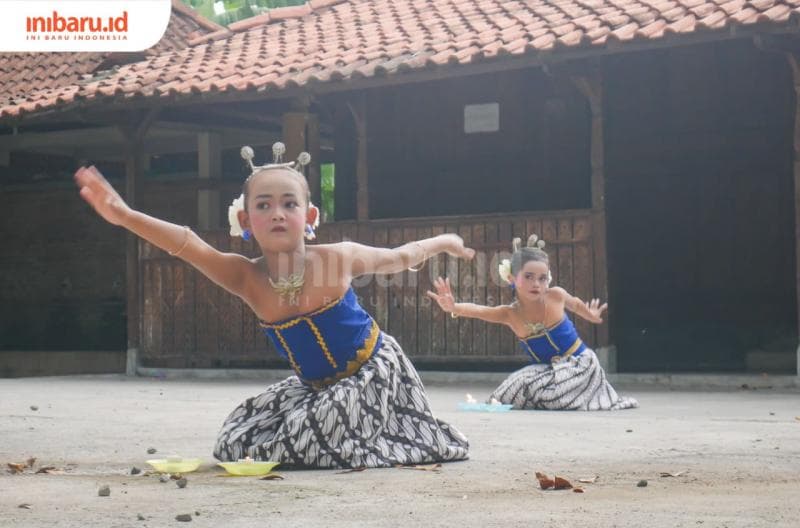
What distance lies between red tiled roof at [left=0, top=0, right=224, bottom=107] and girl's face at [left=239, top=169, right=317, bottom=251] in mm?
10075

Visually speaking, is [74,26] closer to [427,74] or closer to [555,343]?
[427,74]

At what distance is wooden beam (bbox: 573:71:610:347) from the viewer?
40.1 feet

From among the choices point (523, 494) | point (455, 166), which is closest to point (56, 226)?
point (455, 166)

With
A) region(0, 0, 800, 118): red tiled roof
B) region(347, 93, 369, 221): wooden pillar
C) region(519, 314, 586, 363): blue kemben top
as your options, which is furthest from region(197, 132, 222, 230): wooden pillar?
region(519, 314, 586, 363): blue kemben top

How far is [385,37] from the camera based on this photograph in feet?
45.7

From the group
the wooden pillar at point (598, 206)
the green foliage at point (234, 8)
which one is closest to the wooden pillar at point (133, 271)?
the wooden pillar at point (598, 206)

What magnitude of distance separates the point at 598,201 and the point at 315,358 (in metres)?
6.96

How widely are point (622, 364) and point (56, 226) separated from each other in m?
8.54

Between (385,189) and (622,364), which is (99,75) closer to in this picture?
(385,189)

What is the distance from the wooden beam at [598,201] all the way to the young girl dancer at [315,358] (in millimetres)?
6608

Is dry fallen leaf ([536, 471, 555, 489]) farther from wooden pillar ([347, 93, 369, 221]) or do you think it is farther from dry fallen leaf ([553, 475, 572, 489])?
wooden pillar ([347, 93, 369, 221])

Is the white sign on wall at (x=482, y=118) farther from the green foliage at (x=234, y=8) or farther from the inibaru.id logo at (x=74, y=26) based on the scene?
the green foliage at (x=234, y=8)

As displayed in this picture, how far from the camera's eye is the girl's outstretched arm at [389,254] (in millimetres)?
5730

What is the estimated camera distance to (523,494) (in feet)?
14.7
